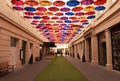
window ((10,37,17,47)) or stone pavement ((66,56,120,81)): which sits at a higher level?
window ((10,37,17,47))

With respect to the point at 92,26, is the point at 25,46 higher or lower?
lower

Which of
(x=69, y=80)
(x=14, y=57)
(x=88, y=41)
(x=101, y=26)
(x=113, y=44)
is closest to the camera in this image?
(x=69, y=80)

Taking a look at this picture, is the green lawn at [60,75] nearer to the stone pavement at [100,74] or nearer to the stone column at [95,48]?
the stone pavement at [100,74]

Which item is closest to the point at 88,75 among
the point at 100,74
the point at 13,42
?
the point at 100,74

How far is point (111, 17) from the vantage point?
15.9 m

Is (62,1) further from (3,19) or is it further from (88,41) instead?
(88,41)

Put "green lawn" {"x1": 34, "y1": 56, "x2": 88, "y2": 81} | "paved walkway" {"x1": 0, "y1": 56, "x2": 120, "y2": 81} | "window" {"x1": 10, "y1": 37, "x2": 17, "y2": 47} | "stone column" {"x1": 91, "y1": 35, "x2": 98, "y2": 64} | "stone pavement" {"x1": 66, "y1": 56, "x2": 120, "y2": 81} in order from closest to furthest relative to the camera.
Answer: "green lawn" {"x1": 34, "y1": 56, "x2": 88, "y2": 81}, "paved walkway" {"x1": 0, "y1": 56, "x2": 120, "y2": 81}, "stone pavement" {"x1": 66, "y1": 56, "x2": 120, "y2": 81}, "window" {"x1": 10, "y1": 37, "x2": 17, "y2": 47}, "stone column" {"x1": 91, "y1": 35, "x2": 98, "y2": 64}

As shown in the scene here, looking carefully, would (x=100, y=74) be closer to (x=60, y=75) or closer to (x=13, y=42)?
(x=60, y=75)

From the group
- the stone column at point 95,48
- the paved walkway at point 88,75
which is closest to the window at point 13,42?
the paved walkway at point 88,75

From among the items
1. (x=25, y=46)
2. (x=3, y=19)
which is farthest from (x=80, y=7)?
(x=25, y=46)

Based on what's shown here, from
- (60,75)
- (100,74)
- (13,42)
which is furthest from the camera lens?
(13,42)

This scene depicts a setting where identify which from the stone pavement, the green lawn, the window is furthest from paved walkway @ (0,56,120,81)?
the window

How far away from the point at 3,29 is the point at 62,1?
524 centimetres

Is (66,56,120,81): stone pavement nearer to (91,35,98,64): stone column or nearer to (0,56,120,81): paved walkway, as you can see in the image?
(0,56,120,81): paved walkway
